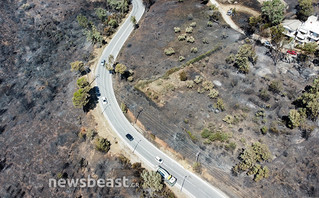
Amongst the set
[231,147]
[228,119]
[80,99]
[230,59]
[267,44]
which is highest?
[80,99]

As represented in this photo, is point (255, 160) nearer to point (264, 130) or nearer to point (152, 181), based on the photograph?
Result: point (264, 130)

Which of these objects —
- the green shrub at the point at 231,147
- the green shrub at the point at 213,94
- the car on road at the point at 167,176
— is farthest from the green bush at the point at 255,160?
the green shrub at the point at 213,94

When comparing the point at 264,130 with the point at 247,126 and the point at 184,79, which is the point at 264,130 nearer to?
the point at 247,126

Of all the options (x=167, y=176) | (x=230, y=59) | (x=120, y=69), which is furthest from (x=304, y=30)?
(x=167, y=176)

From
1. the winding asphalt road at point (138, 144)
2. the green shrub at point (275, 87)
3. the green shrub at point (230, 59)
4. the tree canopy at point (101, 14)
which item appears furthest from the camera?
the tree canopy at point (101, 14)

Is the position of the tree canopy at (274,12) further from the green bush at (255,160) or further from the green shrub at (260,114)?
the green bush at (255,160)

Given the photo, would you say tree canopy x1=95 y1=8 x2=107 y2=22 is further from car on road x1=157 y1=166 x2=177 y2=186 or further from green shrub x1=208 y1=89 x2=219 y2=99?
car on road x1=157 y1=166 x2=177 y2=186

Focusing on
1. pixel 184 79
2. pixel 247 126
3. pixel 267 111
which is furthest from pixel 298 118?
pixel 184 79
